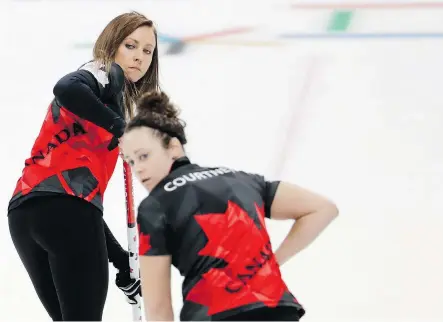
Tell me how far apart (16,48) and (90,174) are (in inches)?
114

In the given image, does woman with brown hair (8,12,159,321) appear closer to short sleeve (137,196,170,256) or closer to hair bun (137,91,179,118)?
hair bun (137,91,179,118)

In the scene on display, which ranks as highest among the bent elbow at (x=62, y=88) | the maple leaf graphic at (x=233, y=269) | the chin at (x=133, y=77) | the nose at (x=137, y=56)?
the nose at (x=137, y=56)

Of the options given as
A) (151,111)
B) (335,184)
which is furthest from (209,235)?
(335,184)

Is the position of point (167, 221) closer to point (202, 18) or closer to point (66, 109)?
point (66, 109)

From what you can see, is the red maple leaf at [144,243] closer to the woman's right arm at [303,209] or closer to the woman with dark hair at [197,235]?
the woman with dark hair at [197,235]

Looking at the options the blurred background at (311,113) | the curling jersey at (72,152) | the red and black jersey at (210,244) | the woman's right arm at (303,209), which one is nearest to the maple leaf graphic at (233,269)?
the red and black jersey at (210,244)

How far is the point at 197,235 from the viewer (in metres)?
1.47

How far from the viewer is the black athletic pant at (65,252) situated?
203cm

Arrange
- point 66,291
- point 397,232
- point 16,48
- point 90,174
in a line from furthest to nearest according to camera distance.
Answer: point 16,48, point 397,232, point 90,174, point 66,291

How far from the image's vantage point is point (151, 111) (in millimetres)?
1550

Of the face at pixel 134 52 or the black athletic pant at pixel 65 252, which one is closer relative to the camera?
the black athletic pant at pixel 65 252

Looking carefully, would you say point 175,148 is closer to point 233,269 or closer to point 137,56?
point 233,269

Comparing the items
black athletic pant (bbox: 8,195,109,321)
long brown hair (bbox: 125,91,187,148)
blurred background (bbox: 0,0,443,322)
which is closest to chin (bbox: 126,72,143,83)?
black athletic pant (bbox: 8,195,109,321)

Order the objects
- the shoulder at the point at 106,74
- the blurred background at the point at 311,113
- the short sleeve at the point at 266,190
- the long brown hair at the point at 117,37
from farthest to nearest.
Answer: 1. the blurred background at the point at 311,113
2. the long brown hair at the point at 117,37
3. the shoulder at the point at 106,74
4. the short sleeve at the point at 266,190
